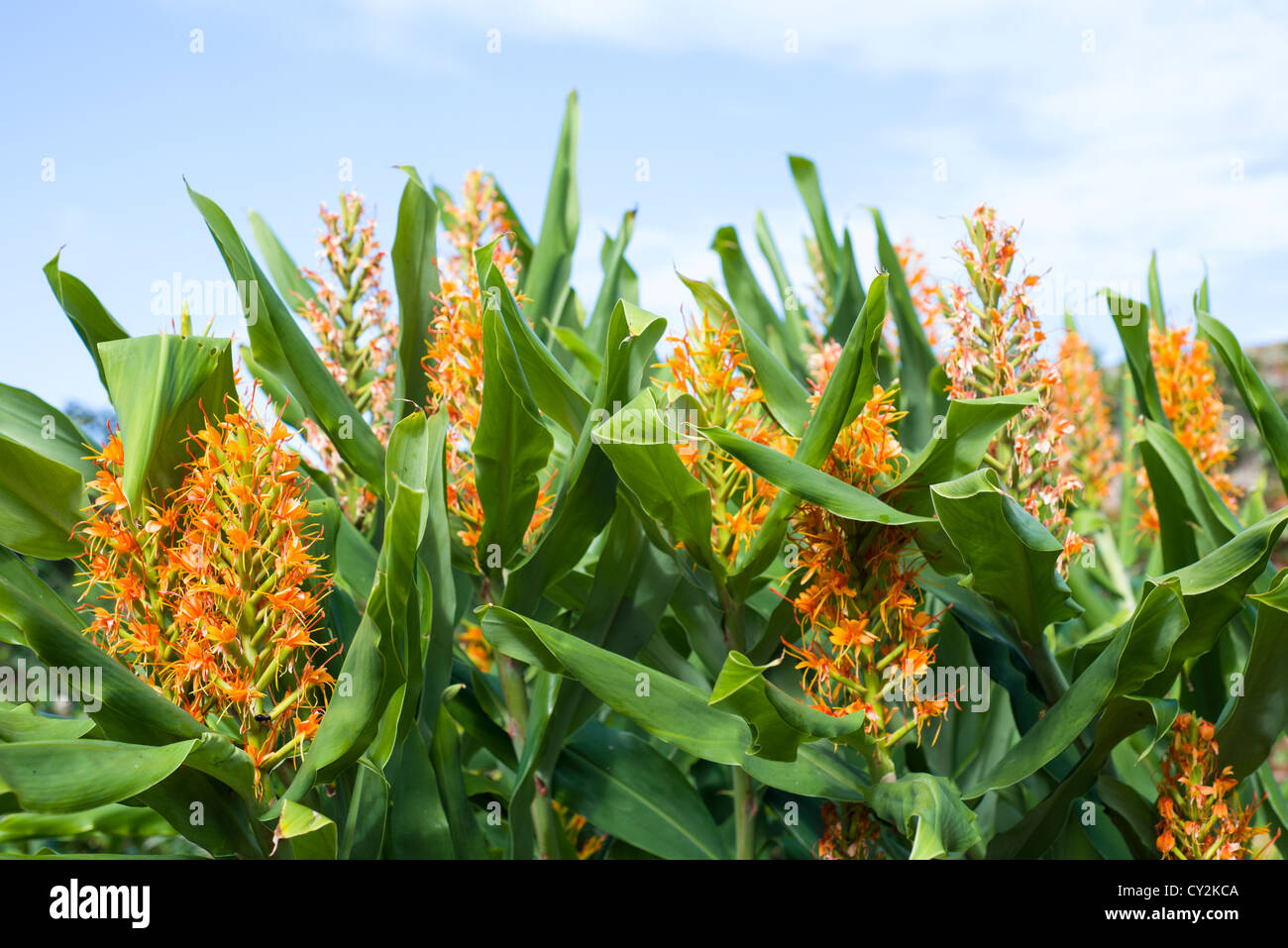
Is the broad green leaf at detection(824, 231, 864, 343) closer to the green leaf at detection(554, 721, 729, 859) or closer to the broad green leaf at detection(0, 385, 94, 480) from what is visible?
the green leaf at detection(554, 721, 729, 859)

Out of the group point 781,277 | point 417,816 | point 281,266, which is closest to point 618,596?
point 417,816

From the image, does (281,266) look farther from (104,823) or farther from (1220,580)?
(1220,580)

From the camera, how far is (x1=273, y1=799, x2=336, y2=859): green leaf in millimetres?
1196

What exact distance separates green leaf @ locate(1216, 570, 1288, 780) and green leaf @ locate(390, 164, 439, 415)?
4.86 feet

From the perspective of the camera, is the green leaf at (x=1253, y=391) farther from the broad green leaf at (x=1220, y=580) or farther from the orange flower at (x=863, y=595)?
the orange flower at (x=863, y=595)

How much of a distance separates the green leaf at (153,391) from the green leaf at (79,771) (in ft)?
1.17

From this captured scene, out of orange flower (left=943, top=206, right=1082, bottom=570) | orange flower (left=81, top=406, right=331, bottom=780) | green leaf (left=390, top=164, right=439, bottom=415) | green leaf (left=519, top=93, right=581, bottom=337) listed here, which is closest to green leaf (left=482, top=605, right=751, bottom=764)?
orange flower (left=81, top=406, right=331, bottom=780)

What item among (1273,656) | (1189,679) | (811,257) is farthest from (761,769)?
(811,257)

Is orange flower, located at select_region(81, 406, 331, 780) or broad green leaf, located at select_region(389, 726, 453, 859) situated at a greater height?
orange flower, located at select_region(81, 406, 331, 780)

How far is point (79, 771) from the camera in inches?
44.8

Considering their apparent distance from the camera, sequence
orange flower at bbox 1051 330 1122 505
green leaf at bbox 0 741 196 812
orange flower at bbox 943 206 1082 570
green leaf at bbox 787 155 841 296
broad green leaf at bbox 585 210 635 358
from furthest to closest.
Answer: orange flower at bbox 1051 330 1122 505, broad green leaf at bbox 585 210 635 358, green leaf at bbox 787 155 841 296, orange flower at bbox 943 206 1082 570, green leaf at bbox 0 741 196 812

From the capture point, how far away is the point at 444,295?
1.72 meters
